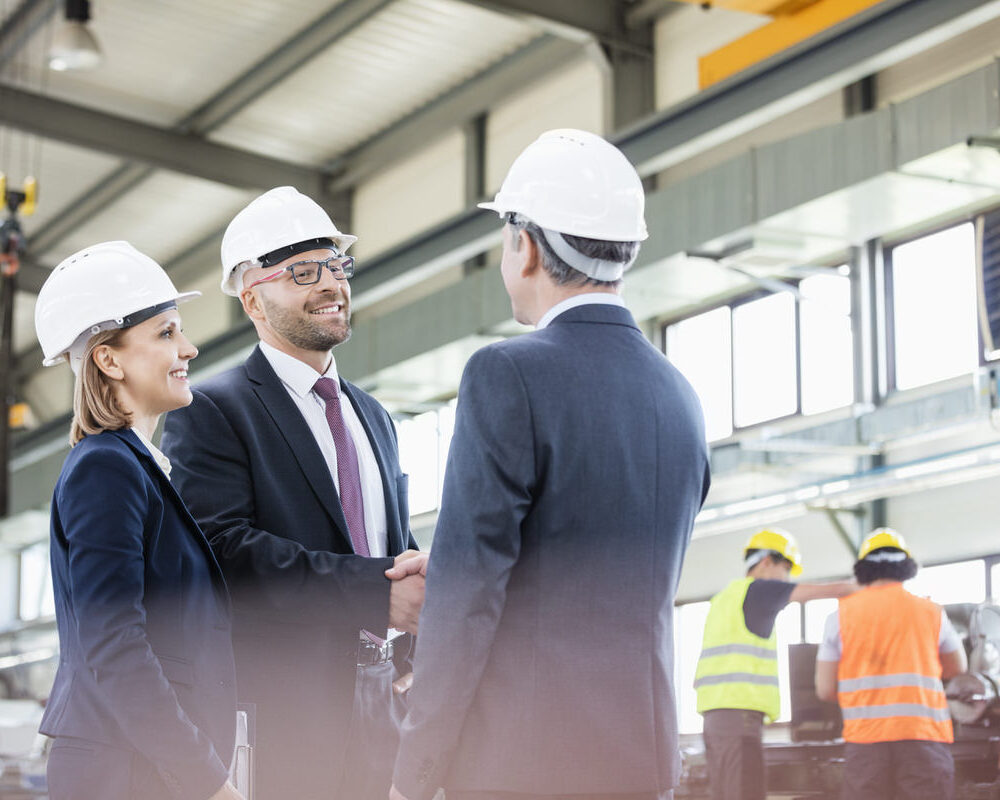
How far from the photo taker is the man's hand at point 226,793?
249 centimetres

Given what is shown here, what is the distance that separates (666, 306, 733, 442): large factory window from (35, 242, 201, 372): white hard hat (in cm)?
1210

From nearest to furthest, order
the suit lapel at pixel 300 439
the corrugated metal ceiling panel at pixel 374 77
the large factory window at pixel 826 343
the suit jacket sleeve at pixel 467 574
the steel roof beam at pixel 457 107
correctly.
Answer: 1. the suit jacket sleeve at pixel 467 574
2. the suit lapel at pixel 300 439
3. the large factory window at pixel 826 343
4. the corrugated metal ceiling panel at pixel 374 77
5. the steel roof beam at pixel 457 107

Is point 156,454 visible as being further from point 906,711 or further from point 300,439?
point 906,711

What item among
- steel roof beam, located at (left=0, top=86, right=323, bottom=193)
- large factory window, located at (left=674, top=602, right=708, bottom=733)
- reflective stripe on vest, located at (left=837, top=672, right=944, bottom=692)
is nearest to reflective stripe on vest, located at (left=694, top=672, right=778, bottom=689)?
reflective stripe on vest, located at (left=837, top=672, right=944, bottom=692)

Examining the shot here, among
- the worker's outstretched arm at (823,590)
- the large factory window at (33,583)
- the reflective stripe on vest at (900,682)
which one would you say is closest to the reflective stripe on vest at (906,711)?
the reflective stripe on vest at (900,682)

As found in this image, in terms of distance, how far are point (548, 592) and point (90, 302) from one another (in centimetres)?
111

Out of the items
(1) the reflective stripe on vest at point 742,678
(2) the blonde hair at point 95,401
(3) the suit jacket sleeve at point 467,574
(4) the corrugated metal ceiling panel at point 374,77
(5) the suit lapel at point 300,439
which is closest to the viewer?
(3) the suit jacket sleeve at point 467,574

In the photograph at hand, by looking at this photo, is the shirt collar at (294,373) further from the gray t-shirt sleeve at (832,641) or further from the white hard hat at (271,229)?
the gray t-shirt sleeve at (832,641)

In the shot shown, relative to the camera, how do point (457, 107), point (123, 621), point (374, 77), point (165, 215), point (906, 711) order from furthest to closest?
1. point (165, 215)
2. point (457, 107)
3. point (374, 77)
4. point (906, 711)
5. point (123, 621)

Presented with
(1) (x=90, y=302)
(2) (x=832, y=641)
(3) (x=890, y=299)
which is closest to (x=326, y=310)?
(1) (x=90, y=302)

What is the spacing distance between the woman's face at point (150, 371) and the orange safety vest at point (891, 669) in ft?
17.0

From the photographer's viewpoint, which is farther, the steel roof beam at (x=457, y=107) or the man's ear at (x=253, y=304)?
the steel roof beam at (x=457, y=107)

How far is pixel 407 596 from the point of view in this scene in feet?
9.29

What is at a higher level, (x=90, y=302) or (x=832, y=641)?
(x=90, y=302)
